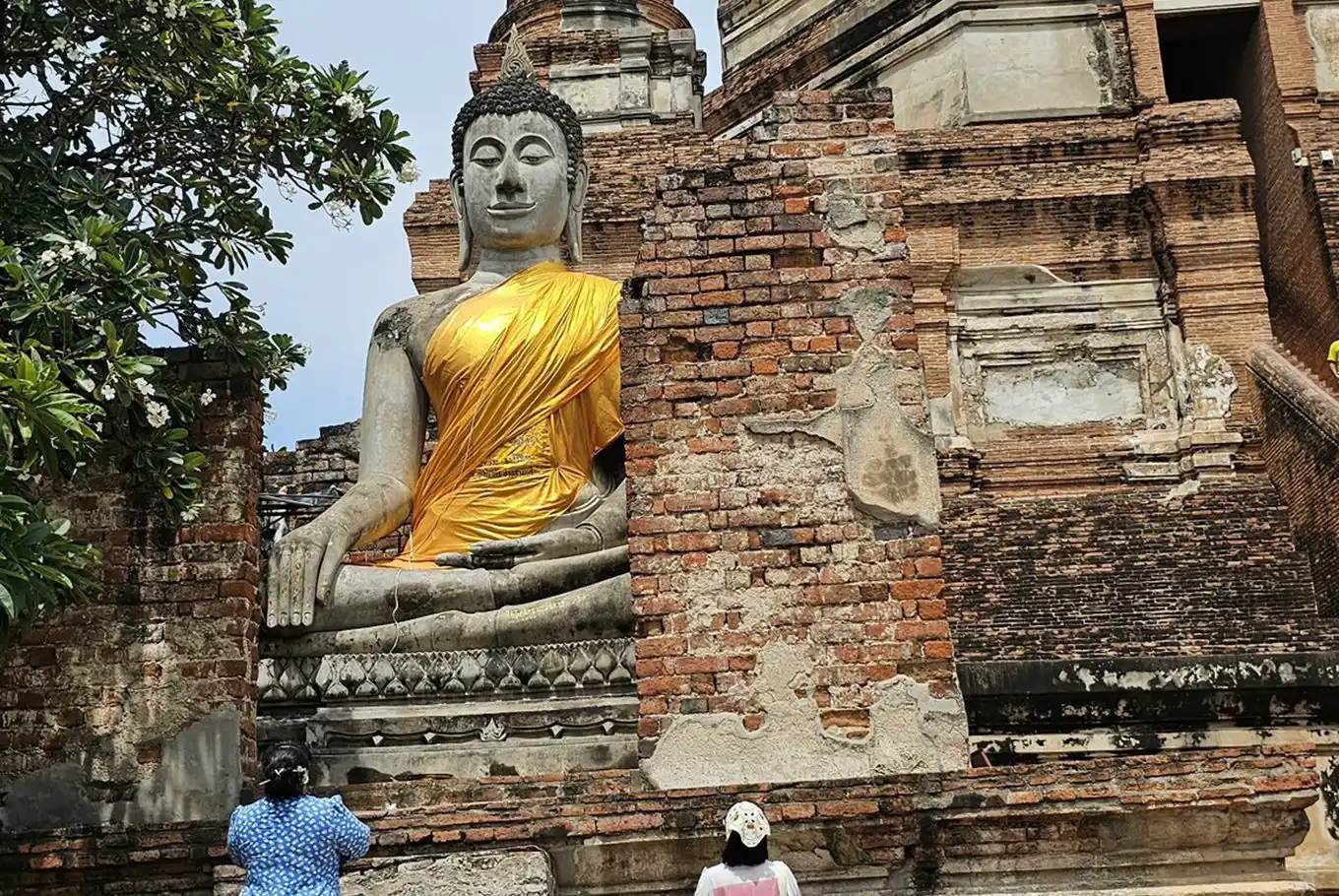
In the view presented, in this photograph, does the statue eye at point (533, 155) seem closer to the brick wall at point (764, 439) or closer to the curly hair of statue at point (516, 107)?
the curly hair of statue at point (516, 107)

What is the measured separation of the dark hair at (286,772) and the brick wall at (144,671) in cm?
106

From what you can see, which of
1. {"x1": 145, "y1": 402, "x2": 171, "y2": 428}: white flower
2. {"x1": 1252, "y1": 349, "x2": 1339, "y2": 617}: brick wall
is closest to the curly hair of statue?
{"x1": 145, "y1": 402, "x2": 171, "y2": 428}: white flower

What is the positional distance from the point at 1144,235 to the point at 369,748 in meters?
10.3

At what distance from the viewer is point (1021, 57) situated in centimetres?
1514

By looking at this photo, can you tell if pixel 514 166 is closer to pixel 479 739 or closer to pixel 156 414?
pixel 156 414

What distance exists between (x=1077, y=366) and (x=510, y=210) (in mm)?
7969

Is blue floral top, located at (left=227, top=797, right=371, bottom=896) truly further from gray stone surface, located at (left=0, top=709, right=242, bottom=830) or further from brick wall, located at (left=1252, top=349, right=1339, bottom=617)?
brick wall, located at (left=1252, top=349, right=1339, bottom=617)

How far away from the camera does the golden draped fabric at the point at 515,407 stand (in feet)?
20.5

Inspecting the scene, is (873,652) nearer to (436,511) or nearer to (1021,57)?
(436,511)

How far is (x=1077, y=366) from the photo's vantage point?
13695 millimetres

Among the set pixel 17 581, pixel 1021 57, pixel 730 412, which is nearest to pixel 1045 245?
pixel 1021 57

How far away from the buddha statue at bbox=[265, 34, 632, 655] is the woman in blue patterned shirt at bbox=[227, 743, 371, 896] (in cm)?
166

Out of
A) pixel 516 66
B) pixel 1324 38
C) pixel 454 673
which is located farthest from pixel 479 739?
pixel 1324 38

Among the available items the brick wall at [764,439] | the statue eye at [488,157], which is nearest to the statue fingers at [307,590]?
the brick wall at [764,439]
